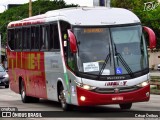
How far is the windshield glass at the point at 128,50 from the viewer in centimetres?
1766

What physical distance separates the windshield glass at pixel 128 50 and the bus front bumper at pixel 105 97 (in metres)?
0.64

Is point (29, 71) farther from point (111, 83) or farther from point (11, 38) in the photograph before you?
point (111, 83)

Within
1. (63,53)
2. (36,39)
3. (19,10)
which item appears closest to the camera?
(63,53)

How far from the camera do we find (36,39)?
2188 centimetres

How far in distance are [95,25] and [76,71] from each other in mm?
1471

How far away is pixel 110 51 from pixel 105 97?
133 cm

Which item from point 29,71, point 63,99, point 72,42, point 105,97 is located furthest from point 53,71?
point 29,71

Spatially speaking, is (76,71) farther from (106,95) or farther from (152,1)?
(152,1)

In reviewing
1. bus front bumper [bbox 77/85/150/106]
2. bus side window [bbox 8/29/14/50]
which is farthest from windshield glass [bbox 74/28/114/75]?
bus side window [bbox 8/29/14/50]

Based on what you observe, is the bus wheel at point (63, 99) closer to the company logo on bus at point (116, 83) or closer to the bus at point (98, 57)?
the bus at point (98, 57)

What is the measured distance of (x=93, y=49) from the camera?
58.2 ft

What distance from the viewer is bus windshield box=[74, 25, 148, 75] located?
57.5 feet

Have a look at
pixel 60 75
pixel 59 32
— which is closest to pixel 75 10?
pixel 59 32

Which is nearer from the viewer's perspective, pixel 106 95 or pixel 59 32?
pixel 106 95
